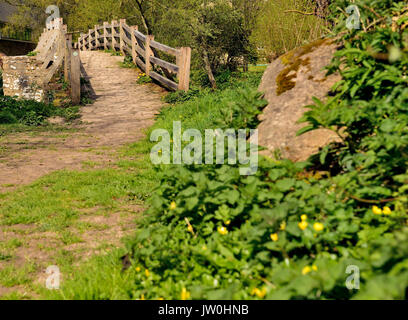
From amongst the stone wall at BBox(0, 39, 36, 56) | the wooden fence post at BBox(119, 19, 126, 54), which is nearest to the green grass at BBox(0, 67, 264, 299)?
the wooden fence post at BBox(119, 19, 126, 54)

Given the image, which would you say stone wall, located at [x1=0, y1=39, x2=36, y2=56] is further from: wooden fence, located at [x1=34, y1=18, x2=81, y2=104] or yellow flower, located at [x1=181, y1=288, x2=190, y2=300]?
yellow flower, located at [x1=181, y1=288, x2=190, y2=300]

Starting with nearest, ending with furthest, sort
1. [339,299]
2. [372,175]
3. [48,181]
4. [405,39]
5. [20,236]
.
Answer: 1. [339,299]
2. [372,175]
3. [405,39]
4. [20,236]
5. [48,181]

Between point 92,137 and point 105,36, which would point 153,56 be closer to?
point 92,137

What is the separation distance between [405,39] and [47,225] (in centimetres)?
366

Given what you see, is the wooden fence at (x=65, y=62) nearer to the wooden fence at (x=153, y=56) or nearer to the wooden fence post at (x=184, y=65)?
the wooden fence at (x=153, y=56)

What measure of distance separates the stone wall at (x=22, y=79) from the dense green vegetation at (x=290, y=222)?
862 centimetres

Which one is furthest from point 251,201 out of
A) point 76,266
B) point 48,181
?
point 48,181

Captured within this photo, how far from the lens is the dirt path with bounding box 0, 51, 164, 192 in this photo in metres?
5.78

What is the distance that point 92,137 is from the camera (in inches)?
304

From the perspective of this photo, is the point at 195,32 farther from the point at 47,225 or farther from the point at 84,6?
the point at 84,6

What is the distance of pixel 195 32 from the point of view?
11.5 m

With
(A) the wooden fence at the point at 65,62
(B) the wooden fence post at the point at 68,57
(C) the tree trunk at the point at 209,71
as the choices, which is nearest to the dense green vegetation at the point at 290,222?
(C) the tree trunk at the point at 209,71

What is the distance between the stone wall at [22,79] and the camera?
10.6 meters

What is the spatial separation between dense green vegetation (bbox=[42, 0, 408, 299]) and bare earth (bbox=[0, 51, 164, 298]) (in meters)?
0.60
